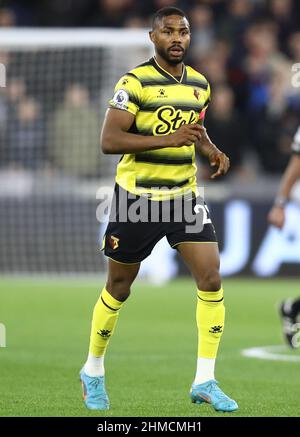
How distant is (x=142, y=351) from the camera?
9836mm

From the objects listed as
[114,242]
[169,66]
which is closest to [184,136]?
[169,66]

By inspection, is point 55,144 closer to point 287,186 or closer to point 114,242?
point 287,186

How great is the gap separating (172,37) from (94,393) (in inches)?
81.2

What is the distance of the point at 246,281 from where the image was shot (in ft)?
52.3

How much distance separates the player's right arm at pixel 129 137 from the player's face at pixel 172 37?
43 centimetres

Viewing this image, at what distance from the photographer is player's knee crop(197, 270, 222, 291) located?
7012 millimetres

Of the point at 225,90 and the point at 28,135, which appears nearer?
the point at 28,135

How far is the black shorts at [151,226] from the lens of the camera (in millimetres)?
7125

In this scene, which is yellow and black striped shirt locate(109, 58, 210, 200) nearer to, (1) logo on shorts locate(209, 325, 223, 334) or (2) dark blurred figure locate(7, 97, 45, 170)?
(1) logo on shorts locate(209, 325, 223, 334)

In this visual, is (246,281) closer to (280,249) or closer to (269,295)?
(280,249)

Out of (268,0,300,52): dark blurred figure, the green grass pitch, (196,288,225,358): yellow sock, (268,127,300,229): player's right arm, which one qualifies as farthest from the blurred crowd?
(196,288,225,358): yellow sock

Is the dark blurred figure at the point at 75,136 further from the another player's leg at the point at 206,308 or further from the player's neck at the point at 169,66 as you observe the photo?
the another player's leg at the point at 206,308

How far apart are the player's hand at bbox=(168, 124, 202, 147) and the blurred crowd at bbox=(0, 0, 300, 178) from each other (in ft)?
31.0

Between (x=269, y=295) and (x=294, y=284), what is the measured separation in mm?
1340
